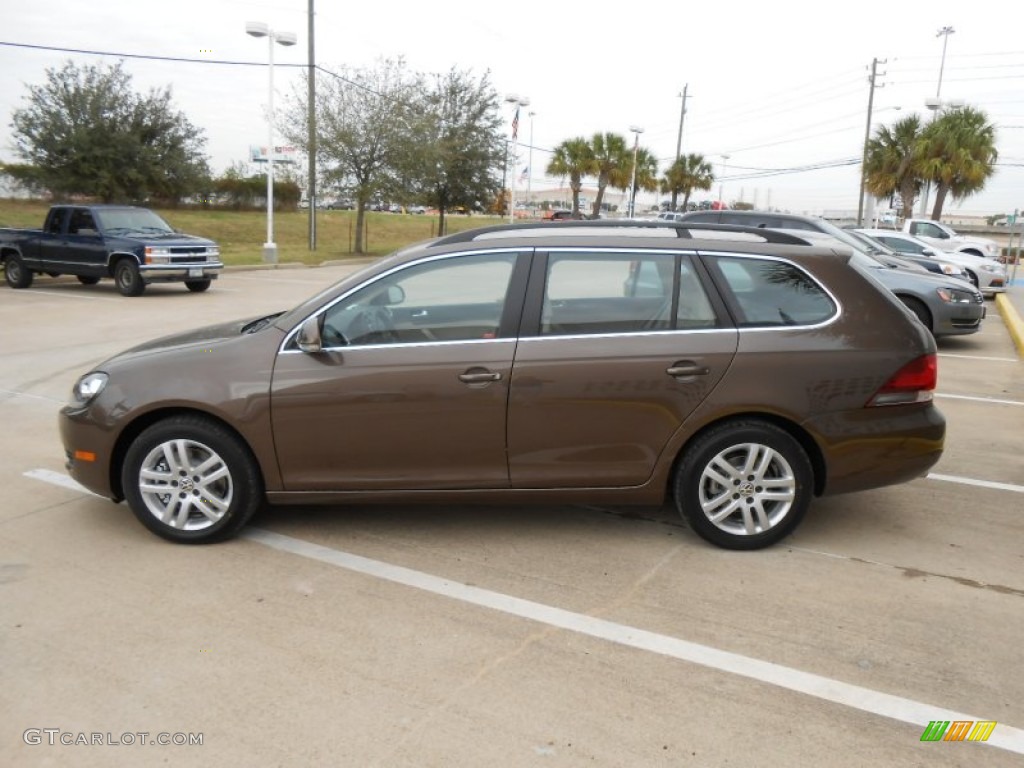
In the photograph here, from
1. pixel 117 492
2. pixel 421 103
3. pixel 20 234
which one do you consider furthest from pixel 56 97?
pixel 117 492

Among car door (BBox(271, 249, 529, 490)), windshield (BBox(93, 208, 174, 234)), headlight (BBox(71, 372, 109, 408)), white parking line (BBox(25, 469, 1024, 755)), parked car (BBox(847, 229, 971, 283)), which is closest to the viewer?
white parking line (BBox(25, 469, 1024, 755))

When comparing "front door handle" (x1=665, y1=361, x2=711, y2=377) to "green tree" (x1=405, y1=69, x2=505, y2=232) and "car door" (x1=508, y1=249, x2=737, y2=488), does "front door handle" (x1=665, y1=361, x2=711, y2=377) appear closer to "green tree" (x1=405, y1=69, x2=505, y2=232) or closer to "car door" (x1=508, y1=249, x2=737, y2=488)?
"car door" (x1=508, y1=249, x2=737, y2=488)

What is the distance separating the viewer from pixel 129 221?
1700 centimetres

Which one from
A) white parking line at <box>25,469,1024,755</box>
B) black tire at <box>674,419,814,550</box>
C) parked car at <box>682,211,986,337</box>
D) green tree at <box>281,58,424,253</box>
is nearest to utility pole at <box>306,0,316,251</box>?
green tree at <box>281,58,424,253</box>

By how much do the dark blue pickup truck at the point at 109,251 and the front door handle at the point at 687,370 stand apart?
14216 mm

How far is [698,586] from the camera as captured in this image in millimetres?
4027

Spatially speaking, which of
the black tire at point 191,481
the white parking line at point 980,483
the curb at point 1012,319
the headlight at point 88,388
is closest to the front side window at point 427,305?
the black tire at point 191,481

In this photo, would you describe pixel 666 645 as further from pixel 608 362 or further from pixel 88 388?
pixel 88 388

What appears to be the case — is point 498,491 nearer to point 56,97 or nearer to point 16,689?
point 16,689

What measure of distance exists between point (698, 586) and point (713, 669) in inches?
29.2

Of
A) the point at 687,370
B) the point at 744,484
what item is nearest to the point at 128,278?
the point at 687,370

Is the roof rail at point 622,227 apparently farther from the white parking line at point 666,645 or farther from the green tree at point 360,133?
the green tree at point 360,133

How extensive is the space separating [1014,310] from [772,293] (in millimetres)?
14525

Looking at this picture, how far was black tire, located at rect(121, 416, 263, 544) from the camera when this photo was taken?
170 inches
